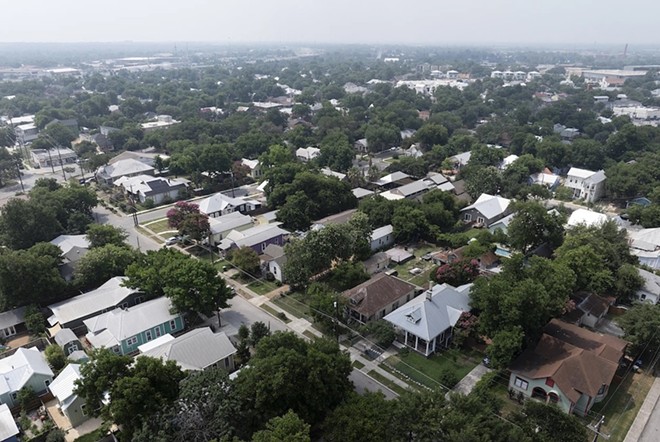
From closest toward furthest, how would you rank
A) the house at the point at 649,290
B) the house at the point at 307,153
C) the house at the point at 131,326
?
1. the house at the point at 131,326
2. the house at the point at 649,290
3. the house at the point at 307,153

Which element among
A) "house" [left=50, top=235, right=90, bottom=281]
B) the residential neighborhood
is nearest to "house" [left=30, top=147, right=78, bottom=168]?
the residential neighborhood

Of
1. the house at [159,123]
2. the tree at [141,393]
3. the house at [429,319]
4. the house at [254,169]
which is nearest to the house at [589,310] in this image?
the house at [429,319]

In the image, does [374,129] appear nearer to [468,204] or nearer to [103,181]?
[468,204]

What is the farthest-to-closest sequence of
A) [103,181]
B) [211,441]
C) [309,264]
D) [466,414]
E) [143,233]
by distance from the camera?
1. [103,181]
2. [143,233]
3. [309,264]
4. [466,414]
5. [211,441]

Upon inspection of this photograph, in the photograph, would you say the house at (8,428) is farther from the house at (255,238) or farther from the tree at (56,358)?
the house at (255,238)

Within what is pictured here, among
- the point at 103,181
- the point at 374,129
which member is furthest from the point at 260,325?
the point at 374,129

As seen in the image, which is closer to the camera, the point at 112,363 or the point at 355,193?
the point at 112,363
